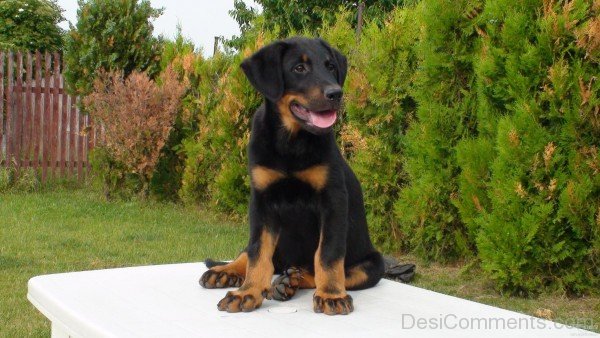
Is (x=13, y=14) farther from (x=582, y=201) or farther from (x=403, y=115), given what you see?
(x=582, y=201)

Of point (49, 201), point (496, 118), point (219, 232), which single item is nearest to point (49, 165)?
point (49, 201)

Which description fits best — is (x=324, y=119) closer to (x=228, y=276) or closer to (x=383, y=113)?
(x=228, y=276)

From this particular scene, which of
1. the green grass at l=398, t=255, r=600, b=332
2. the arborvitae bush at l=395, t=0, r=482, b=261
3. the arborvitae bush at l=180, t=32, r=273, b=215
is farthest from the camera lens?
the arborvitae bush at l=180, t=32, r=273, b=215

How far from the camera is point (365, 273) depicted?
2.98 m

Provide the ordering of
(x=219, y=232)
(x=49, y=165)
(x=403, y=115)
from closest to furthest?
1. (x=403, y=115)
2. (x=219, y=232)
3. (x=49, y=165)

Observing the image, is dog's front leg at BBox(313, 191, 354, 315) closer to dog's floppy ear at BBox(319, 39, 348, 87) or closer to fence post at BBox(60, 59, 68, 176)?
dog's floppy ear at BBox(319, 39, 348, 87)

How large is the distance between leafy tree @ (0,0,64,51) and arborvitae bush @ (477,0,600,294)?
16.2m

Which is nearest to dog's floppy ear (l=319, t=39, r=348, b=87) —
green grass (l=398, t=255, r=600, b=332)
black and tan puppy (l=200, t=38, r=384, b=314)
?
black and tan puppy (l=200, t=38, r=384, b=314)

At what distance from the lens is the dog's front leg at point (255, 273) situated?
8.30ft

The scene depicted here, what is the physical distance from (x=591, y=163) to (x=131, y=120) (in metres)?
7.03

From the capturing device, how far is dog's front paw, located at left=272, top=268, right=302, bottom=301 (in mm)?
2735

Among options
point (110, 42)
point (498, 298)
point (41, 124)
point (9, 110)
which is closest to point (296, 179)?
point (498, 298)

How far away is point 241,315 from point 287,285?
325 millimetres

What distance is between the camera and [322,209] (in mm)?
2611
